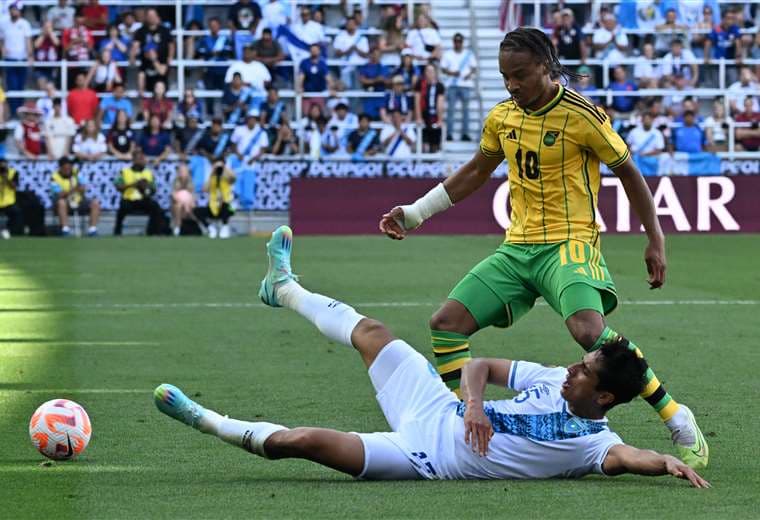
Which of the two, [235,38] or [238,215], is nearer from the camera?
[238,215]

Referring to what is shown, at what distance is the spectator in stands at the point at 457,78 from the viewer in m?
29.7

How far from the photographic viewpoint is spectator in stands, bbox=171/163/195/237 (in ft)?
90.2

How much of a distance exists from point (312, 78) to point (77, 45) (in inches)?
183

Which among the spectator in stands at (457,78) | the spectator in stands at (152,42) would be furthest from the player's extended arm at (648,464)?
the spectator in stands at (152,42)

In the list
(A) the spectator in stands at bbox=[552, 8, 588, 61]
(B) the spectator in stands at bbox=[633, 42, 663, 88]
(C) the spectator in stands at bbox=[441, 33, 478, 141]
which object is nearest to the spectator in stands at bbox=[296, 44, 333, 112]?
(C) the spectator in stands at bbox=[441, 33, 478, 141]

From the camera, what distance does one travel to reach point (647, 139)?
28703 millimetres

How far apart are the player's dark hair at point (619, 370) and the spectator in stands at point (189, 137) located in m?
22.6

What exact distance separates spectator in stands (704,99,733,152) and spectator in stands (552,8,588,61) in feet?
9.26

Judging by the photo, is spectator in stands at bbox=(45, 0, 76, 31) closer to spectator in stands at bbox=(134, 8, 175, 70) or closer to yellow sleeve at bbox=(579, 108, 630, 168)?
spectator in stands at bbox=(134, 8, 175, 70)

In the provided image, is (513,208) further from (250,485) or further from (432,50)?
(432,50)

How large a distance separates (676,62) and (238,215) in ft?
31.6

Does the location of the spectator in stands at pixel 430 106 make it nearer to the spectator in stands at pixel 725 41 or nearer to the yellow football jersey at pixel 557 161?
the spectator in stands at pixel 725 41

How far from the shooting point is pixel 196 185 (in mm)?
27750

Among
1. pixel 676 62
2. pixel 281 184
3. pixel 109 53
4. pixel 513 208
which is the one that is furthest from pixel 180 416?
pixel 676 62
